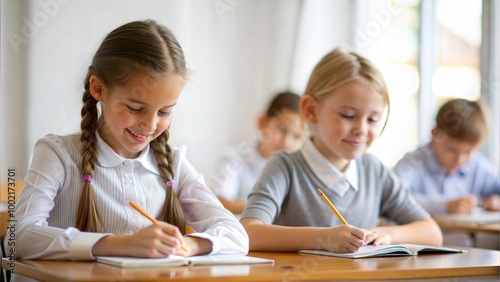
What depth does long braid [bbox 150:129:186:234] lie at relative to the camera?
164cm

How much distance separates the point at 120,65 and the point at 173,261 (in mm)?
476

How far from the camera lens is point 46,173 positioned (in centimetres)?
150

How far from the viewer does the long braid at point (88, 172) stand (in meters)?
1.54

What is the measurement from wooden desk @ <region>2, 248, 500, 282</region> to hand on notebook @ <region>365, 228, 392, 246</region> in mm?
134


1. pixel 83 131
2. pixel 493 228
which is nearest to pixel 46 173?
pixel 83 131

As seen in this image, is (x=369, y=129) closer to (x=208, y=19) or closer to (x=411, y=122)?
(x=208, y=19)

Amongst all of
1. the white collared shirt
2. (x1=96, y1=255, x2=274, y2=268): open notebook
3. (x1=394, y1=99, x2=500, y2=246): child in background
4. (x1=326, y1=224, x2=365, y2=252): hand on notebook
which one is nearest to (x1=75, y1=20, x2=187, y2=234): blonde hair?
(x1=96, y1=255, x2=274, y2=268): open notebook

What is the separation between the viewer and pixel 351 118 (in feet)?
6.37

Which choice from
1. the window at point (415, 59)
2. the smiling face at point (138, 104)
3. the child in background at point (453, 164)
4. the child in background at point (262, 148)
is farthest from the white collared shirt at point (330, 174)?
the window at point (415, 59)

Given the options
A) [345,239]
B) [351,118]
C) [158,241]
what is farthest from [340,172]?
[158,241]

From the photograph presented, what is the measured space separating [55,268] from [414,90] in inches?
151

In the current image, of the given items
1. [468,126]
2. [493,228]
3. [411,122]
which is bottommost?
[493,228]

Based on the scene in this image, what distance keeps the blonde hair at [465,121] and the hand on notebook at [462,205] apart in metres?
0.39

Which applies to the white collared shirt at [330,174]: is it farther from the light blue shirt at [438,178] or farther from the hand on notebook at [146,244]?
the light blue shirt at [438,178]
